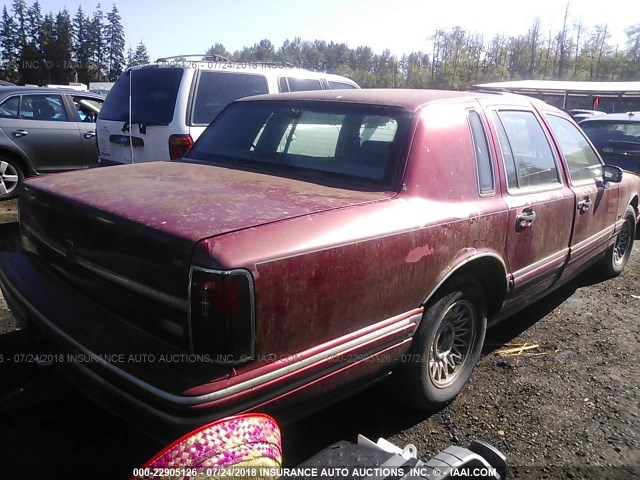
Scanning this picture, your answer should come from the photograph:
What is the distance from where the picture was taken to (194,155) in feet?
11.6

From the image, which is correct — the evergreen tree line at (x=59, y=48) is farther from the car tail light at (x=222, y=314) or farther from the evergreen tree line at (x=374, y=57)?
the car tail light at (x=222, y=314)

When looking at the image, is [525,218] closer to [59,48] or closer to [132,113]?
[132,113]

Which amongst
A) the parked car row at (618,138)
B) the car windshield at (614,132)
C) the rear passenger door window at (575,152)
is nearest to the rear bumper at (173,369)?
the rear passenger door window at (575,152)

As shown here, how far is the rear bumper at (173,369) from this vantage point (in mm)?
1788

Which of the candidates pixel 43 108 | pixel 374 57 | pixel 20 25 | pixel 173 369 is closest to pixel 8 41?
pixel 20 25

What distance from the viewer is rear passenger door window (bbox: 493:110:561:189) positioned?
10.7ft

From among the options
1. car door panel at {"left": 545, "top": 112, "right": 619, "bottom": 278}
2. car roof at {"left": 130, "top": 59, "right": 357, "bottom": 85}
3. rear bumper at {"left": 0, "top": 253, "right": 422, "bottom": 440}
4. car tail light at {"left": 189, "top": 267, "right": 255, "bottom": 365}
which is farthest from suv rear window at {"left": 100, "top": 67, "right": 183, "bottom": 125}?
car tail light at {"left": 189, "top": 267, "right": 255, "bottom": 365}

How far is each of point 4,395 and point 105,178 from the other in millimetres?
1299

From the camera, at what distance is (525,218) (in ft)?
10.4

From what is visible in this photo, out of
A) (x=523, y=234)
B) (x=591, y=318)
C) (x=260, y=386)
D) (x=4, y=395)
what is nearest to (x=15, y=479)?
(x=4, y=395)

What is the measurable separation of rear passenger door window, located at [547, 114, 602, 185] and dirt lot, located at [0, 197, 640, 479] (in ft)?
4.21

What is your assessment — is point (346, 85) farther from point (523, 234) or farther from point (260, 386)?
point (260, 386)

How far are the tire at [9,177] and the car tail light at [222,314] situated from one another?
6.50 meters

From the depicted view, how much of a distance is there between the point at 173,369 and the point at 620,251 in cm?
513
